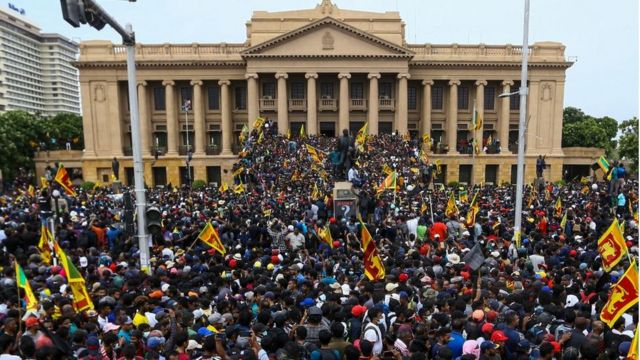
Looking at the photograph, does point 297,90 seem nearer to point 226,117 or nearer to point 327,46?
point 327,46

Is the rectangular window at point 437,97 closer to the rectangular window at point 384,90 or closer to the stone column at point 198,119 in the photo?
the rectangular window at point 384,90

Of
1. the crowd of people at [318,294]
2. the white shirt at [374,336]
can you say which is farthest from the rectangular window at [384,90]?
the white shirt at [374,336]

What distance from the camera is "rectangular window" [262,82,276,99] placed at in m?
55.1

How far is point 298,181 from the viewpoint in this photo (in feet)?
95.4

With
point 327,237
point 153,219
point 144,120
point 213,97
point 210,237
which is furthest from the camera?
point 213,97

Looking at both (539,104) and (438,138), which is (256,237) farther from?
(539,104)

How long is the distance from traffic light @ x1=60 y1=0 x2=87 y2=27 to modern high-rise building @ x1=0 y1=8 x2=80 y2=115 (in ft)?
375

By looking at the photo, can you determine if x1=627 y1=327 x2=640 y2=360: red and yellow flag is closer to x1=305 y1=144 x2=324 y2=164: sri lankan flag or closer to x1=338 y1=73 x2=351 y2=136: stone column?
x1=305 y1=144 x2=324 y2=164: sri lankan flag

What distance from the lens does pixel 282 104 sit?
170 ft

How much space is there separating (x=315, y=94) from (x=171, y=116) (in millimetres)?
16996

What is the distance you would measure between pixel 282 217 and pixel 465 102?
142ft

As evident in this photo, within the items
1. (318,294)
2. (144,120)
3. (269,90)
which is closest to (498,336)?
(318,294)

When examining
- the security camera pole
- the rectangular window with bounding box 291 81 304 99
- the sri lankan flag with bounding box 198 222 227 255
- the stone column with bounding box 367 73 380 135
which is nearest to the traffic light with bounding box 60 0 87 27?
the security camera pole

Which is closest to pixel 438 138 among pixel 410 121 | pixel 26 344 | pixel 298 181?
pixel 410 121
